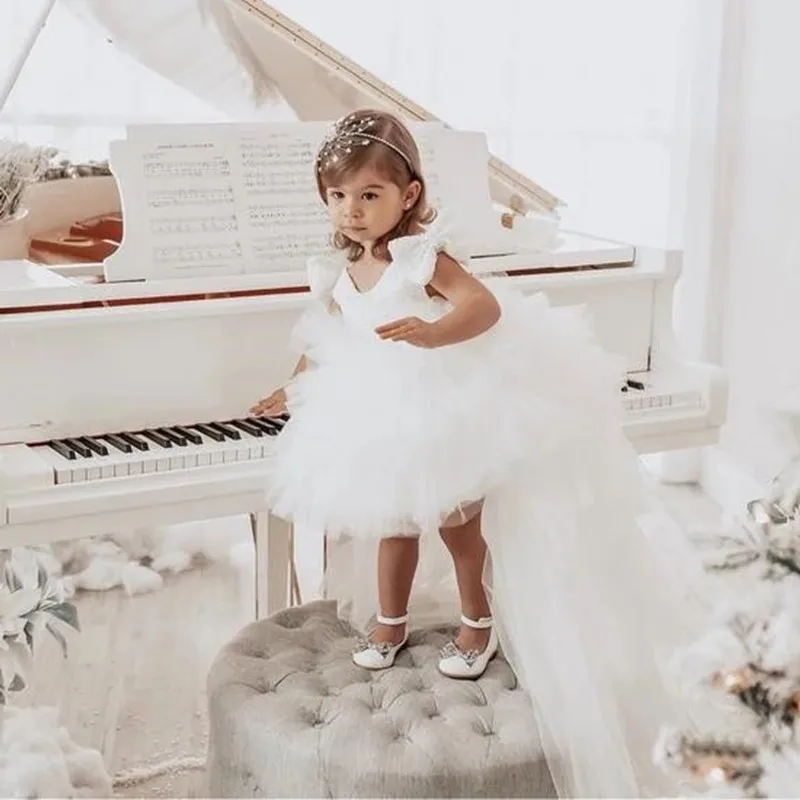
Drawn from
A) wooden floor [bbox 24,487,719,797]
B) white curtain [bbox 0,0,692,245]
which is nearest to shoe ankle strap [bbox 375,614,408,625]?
wooden floor [bbox 24,487,719,797]

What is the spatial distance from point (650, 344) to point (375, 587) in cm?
86

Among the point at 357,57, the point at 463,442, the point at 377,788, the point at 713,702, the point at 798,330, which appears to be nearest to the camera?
the point at 713,702

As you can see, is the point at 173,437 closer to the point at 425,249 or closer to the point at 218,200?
the point at 218,200

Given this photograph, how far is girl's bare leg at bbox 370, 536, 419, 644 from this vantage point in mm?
2197

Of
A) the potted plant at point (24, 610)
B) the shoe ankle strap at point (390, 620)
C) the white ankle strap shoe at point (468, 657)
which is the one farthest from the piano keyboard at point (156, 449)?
the white ankle strap shoe at point (468, 657)

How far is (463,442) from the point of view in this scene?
2.07 m

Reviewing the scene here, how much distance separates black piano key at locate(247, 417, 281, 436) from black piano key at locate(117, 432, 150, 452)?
21 centimetres

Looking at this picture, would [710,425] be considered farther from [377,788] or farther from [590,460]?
[377,788]

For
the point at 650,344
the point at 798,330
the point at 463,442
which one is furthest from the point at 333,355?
the point at 798,330

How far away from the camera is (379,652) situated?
2.18 meters

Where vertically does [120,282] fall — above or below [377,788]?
above

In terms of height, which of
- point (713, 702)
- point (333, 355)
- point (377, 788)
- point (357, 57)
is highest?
point (357, 57)

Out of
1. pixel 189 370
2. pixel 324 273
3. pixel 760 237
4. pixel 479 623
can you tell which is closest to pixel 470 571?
pixel 479 623

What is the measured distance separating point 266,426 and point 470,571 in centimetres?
47
